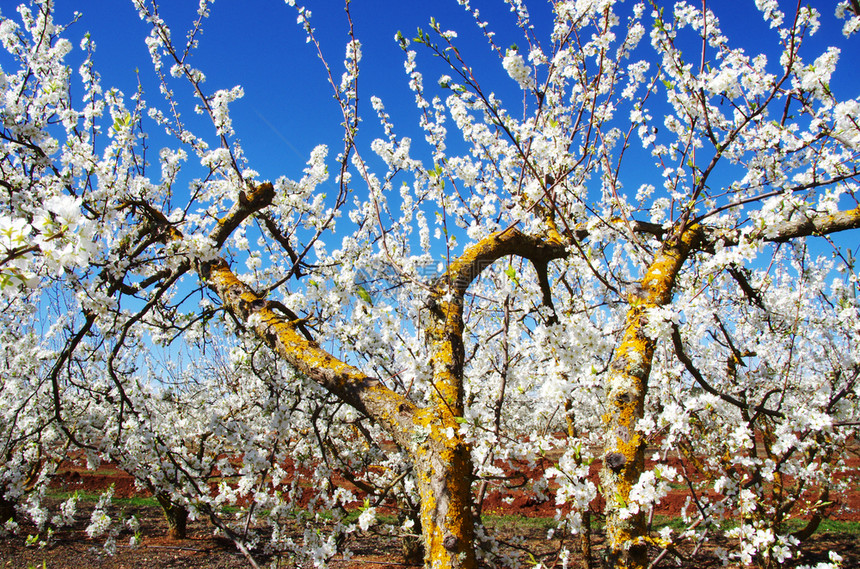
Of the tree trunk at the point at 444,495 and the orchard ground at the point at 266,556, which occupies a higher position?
the tree trunk at the point at 444,495

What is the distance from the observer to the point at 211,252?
2.92 m

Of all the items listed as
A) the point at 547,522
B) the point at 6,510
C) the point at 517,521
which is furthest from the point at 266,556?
the point at 547,522

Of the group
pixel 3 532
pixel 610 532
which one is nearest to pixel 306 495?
pixel 3 532

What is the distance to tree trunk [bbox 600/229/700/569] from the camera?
191 centimetres

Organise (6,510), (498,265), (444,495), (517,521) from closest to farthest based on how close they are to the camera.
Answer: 1. (444,495)
2. (498,265)
3. (6,510)
4. (517,521)

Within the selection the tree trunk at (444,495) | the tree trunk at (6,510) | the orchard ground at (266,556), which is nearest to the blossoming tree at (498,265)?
the tree trunk at (444,495)

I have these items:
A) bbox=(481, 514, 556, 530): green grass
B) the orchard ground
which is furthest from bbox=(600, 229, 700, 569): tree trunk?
bbox=(481, 514, 556, 530): green grass

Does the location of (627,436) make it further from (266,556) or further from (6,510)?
(6,510)

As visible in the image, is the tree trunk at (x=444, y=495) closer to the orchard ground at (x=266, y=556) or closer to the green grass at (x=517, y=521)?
the orchard ground at (x=266, y=556)

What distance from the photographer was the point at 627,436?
2037 millimetres

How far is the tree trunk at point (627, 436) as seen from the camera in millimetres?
1906

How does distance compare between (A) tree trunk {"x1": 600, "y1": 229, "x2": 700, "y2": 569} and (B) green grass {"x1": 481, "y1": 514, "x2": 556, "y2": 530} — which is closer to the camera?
(A) tree trunk {"x1": 600, "y1": 229, "x2": 700, "y2": 569}

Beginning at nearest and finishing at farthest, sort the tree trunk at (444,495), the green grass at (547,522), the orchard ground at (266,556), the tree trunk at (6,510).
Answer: the tree trunk at (444,495), the orchard ground at (266,556), the tree trunk at (6,510), the green grass at (547,522)

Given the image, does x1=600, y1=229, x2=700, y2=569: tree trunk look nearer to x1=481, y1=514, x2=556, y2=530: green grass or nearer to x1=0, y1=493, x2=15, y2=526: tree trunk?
x1=481, y1=514, x2=556, y2=530: green grass
